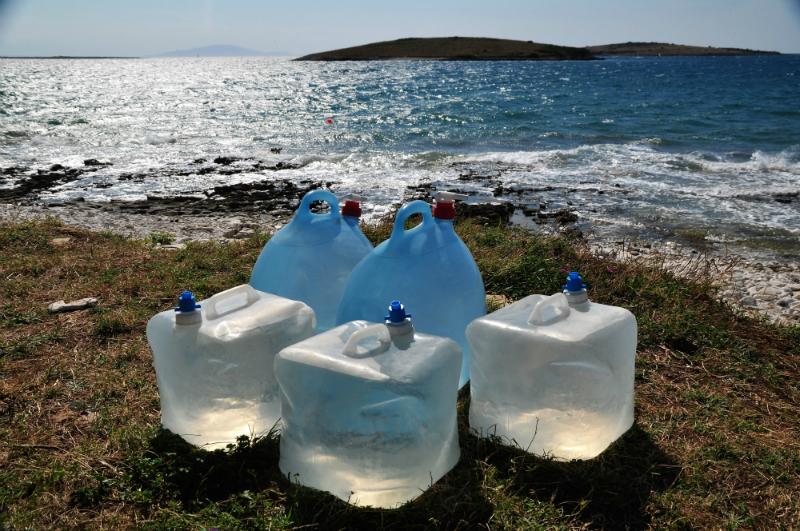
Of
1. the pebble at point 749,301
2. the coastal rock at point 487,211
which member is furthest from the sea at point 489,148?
the pebble at point 749,301

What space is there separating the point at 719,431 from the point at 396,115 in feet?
84.4

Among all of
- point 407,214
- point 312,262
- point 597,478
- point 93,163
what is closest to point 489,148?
point 93,163

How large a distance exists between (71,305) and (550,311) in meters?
3.15

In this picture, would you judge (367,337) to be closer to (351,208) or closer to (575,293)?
(575,293)

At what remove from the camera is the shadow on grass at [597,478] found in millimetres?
2377

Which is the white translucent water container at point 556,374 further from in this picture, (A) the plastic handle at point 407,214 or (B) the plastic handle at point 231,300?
(B) the plastic handle at point 231,300

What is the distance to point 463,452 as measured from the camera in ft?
8.80

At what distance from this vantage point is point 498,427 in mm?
2725

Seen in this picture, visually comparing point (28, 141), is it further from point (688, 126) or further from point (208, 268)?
point (688, 126)

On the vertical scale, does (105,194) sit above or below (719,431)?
below

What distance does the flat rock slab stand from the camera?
423 centimetres

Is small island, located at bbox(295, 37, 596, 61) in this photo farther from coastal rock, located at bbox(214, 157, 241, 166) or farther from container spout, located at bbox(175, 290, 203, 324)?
container spout, located at bbox(175, 290, 203, 324)

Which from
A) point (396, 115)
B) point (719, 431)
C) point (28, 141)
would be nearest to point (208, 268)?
point (719, 431)

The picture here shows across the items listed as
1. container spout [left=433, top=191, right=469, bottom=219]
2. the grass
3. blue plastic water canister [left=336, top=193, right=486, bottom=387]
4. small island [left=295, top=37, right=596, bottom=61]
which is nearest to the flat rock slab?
the grass
